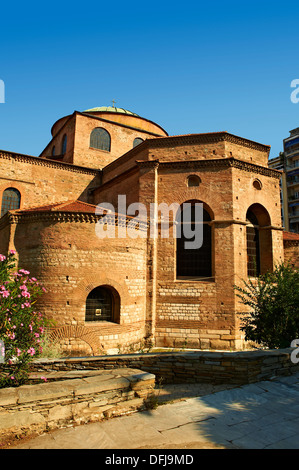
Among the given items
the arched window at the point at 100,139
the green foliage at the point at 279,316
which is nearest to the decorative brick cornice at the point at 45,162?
the arched window at the point at 100,139

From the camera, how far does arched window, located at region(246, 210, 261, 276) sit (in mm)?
13656

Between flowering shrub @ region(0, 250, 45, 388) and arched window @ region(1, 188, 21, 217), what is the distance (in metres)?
12.1

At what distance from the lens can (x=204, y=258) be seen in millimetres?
12891

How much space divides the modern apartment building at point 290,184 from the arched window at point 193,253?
108ft

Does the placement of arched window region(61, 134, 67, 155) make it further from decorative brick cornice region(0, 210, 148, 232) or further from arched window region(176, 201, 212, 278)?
arched window region(176, 201, 212, 278)

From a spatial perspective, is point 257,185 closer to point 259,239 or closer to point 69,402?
point 259,239

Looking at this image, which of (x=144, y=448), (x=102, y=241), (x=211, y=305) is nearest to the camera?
(x=144, y=448)

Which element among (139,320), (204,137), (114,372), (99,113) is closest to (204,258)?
(139,320)

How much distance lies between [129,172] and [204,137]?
3.88 m

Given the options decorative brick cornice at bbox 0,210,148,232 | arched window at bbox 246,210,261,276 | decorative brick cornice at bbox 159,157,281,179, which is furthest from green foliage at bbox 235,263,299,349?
decorative brick cornice at bbox 159,157,281,179

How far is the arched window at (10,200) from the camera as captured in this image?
1554 centimetres

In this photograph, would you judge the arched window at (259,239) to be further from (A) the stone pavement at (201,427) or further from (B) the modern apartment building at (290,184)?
(B) the modern apartment building at (290,184)

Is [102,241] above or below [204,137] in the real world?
below
